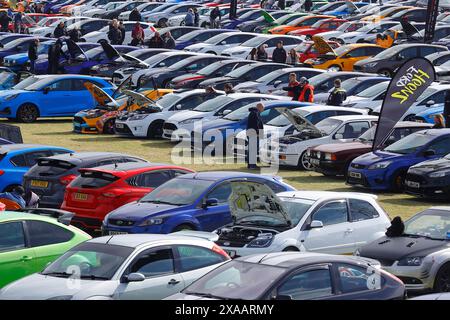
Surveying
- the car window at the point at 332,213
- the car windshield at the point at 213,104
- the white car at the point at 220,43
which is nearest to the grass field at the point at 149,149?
the car windshield at the point at 213,104

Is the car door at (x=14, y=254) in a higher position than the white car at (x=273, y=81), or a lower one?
higher

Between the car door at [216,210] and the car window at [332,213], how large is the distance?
1700 millimetres

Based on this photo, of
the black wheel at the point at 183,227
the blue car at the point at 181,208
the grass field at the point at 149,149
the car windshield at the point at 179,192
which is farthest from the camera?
the grass field at the point at 149,149

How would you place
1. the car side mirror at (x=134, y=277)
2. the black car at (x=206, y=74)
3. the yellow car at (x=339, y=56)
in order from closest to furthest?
1. the car side mirror at (x=134, y=277)
2. the black car at (x=206, y=74)
3. the yellow car at (x=339, y=56)

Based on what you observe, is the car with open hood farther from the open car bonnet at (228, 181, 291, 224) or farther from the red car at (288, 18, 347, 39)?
the red car at (288, 18, 347, 39)

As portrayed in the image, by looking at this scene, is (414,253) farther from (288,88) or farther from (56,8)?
(56,8)

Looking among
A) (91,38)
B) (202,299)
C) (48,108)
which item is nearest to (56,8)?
(91,38)

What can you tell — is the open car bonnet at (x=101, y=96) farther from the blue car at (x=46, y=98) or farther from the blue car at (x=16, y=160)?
the blue car at (x=16, y=160)

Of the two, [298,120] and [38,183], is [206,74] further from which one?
[38,183]

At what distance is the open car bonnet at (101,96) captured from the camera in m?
32.5

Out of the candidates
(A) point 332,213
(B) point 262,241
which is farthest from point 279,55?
(B) point 262,241

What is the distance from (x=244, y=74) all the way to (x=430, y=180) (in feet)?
46.7

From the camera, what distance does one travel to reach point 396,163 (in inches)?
960

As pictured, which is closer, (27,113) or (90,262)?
(90,262)
